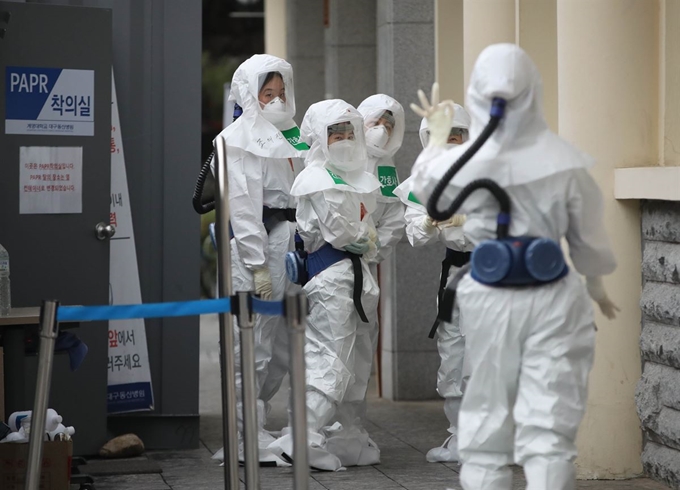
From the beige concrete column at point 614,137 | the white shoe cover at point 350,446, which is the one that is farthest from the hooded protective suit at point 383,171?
the beige concrete column at point 614,137

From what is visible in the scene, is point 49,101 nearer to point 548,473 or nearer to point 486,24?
point 486,24

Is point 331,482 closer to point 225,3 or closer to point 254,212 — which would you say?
point 254,212

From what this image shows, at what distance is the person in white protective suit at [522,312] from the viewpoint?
14.1ft

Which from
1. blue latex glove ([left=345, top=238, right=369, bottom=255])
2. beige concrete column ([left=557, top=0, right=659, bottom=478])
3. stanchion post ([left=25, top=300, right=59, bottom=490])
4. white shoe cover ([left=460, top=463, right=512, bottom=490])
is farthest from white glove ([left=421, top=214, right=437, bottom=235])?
stanchion post ([left=25, top=300, right=59, bottom=490])

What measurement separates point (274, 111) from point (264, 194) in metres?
0.46

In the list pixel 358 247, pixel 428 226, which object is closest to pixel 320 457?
pixel 358 247

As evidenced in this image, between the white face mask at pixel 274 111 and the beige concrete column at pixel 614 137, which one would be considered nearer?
the beige concrete column at pixel 614 137

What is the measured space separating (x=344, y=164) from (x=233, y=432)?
7.16 feet

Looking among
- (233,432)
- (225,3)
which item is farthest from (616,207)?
(225,3)

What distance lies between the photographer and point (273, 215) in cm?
699

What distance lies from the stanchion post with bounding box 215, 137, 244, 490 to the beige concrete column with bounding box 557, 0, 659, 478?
2026mm

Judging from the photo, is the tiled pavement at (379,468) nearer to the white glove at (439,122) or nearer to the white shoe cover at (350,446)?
the white shoe cover at (350,446)

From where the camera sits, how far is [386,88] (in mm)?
8938

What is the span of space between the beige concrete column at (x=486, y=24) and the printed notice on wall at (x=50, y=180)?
7.97 feet
